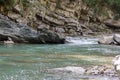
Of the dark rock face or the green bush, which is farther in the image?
the green bush

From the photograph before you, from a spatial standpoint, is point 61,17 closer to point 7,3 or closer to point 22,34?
point 7,3

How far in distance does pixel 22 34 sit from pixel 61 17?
16603 millimetres

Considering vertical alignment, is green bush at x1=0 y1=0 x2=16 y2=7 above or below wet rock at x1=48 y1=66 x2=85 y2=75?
below

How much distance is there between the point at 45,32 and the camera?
37688 millimetres

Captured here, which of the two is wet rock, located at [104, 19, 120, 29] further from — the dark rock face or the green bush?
the dark rock face

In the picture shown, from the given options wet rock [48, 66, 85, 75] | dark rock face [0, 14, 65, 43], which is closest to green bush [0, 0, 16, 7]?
dark rock face [0, 14, 65, 43]

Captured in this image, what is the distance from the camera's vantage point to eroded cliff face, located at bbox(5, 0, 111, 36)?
4419 cm

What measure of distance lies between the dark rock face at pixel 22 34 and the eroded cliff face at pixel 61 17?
16.2 ft

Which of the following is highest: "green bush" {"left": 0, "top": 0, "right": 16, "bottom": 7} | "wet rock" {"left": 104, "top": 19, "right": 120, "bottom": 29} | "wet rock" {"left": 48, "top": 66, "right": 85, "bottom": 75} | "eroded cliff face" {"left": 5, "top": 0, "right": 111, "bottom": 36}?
"wet rock" {"left": 48, "top": 66, "right": 85, "bottom": 75}

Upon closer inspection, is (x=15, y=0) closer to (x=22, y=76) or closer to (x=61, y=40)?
(x=61, y=40)

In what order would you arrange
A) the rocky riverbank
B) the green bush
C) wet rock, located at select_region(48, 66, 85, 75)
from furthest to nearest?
the green bush → wet rock, located at select_region(48, 66, 85, 75) → the rocky riverbank

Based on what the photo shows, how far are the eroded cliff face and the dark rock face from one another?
494cm

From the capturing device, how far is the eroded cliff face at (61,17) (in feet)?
145

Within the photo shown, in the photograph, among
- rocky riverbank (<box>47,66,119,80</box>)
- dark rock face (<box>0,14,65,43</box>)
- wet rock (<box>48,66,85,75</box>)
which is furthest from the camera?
dark rock face (<box>0,14,65,43</box>)
